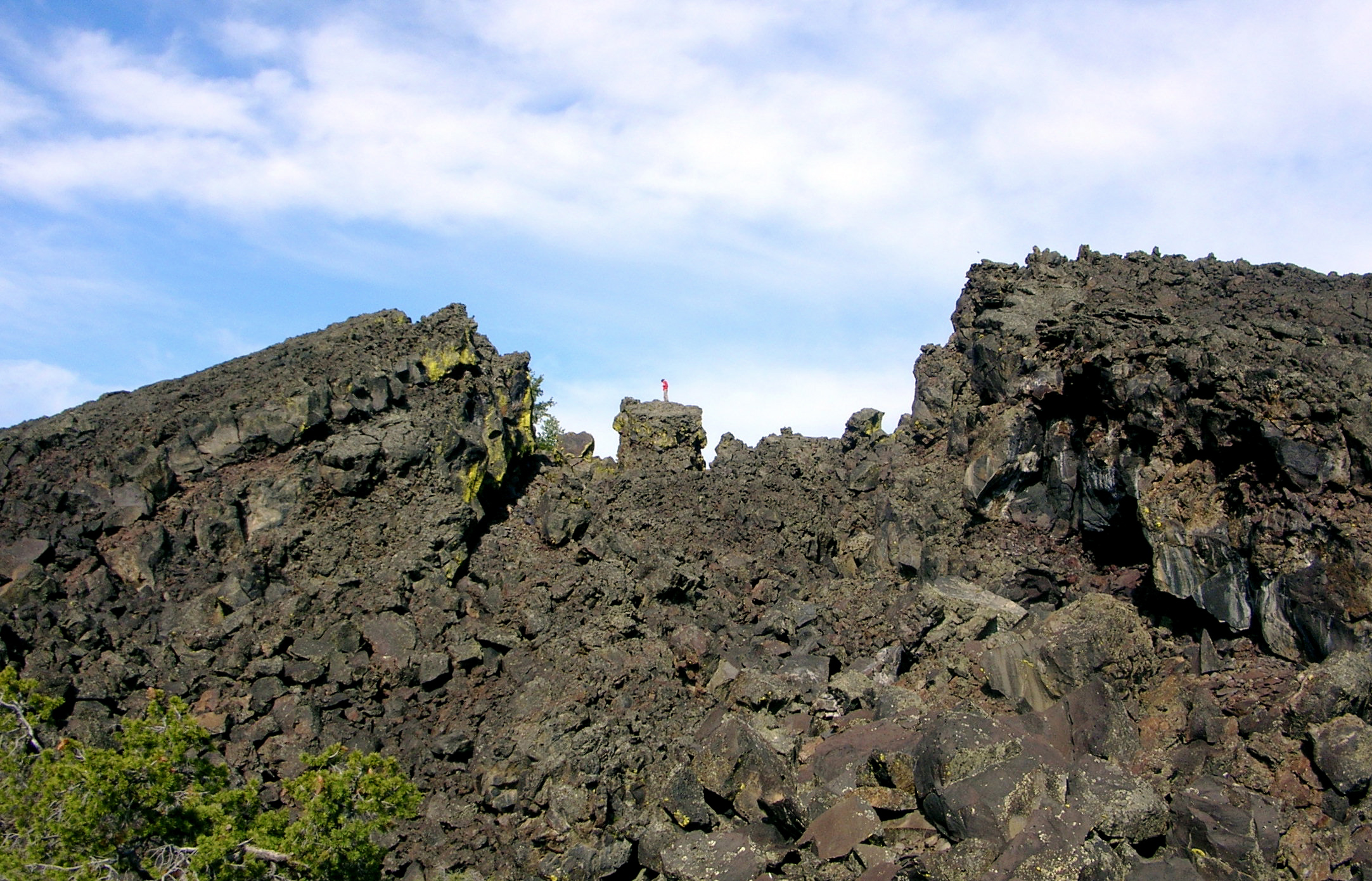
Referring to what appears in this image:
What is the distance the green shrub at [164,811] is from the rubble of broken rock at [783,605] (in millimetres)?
4033

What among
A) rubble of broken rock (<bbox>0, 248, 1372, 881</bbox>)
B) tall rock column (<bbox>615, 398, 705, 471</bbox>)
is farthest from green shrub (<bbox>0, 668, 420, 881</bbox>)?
tall rock column (<bbox>615, 398, 705, 471</bbox>)

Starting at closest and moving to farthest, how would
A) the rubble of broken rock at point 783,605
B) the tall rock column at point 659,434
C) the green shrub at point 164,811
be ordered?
the green shrub at point 164,811, the rubble of broken rock at point 783,605, the tall rock column at point 659,434

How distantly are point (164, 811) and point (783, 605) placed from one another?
55.7 ft

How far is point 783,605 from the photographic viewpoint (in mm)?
27734

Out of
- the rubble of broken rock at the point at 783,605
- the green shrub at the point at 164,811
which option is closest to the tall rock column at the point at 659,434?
the rubble of broken rock at the point at 783,605

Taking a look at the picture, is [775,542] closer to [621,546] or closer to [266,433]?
[621,546]

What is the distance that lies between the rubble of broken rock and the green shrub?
403 cm

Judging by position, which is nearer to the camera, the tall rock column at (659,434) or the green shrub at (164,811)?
the green shrub at (164,811)

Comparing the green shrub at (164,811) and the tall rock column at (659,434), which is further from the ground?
the tall rock column at (659,434)

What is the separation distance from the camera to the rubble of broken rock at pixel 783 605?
57.4ft

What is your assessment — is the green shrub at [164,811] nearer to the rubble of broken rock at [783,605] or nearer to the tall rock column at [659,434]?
the rubble of broken rock at [783,605]

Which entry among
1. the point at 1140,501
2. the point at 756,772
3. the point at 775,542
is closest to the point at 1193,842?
the point at 756,772

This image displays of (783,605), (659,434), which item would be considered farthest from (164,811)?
(659,434)

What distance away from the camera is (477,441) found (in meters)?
28.2
